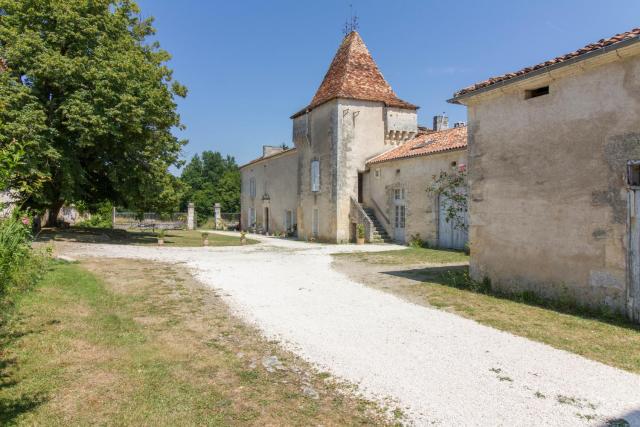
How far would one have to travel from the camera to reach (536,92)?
760 cm

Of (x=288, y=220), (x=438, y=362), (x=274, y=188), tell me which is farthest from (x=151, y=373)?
(x=274, y=188)

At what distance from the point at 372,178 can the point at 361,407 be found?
18.8 meters

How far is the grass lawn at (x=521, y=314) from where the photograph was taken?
484cm

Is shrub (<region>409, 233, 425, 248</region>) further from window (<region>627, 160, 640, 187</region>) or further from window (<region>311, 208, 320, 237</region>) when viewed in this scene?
window (<region>627, 160, 640, 187</region>)

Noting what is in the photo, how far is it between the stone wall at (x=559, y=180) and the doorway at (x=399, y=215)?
11.3m


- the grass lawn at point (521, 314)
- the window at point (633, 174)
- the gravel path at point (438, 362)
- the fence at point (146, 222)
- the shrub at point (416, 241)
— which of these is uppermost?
the window at point (633, 174)

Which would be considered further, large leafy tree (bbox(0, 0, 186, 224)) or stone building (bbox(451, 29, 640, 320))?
large leafy tree (bbox(0, 0, 186, 224))

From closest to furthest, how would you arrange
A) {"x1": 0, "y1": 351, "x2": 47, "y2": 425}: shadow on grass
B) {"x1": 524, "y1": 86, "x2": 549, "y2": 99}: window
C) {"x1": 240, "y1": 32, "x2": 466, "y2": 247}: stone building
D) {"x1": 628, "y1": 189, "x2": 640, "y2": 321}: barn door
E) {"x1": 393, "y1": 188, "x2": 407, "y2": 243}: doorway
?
{"x1": 0, "y1": 351, "x2": 47, "y2": 425}: shadow on grass, {"x1": 628, "y1": 189, "x2": 640, "y2": 321}: barn door, {"x1": 524, "y1": 86, "x2": 549, "y2": 99}: window, {"x1": 240, "y1": 32, "x2": 466, "y2": 247}: stone building, {"x1": 393, "y1": 188, "x2": 407, "y2": 243}: doorway

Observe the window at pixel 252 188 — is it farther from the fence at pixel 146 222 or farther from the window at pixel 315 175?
the window at pixel 315 175

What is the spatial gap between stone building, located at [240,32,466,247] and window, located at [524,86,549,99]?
10684 millimetres

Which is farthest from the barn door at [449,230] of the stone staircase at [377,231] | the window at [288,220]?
the window at [288,220]

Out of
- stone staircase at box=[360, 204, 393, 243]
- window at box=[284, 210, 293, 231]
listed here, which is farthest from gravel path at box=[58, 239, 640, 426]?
window at box=[284, 210, 293, 231]

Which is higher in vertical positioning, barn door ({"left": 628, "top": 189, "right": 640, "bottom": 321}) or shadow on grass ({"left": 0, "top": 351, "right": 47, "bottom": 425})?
barn door ({"left": 628, "top": 189, "right": 640, "bottom": 321})

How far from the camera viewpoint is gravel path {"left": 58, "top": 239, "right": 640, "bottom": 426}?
11.0 feet
